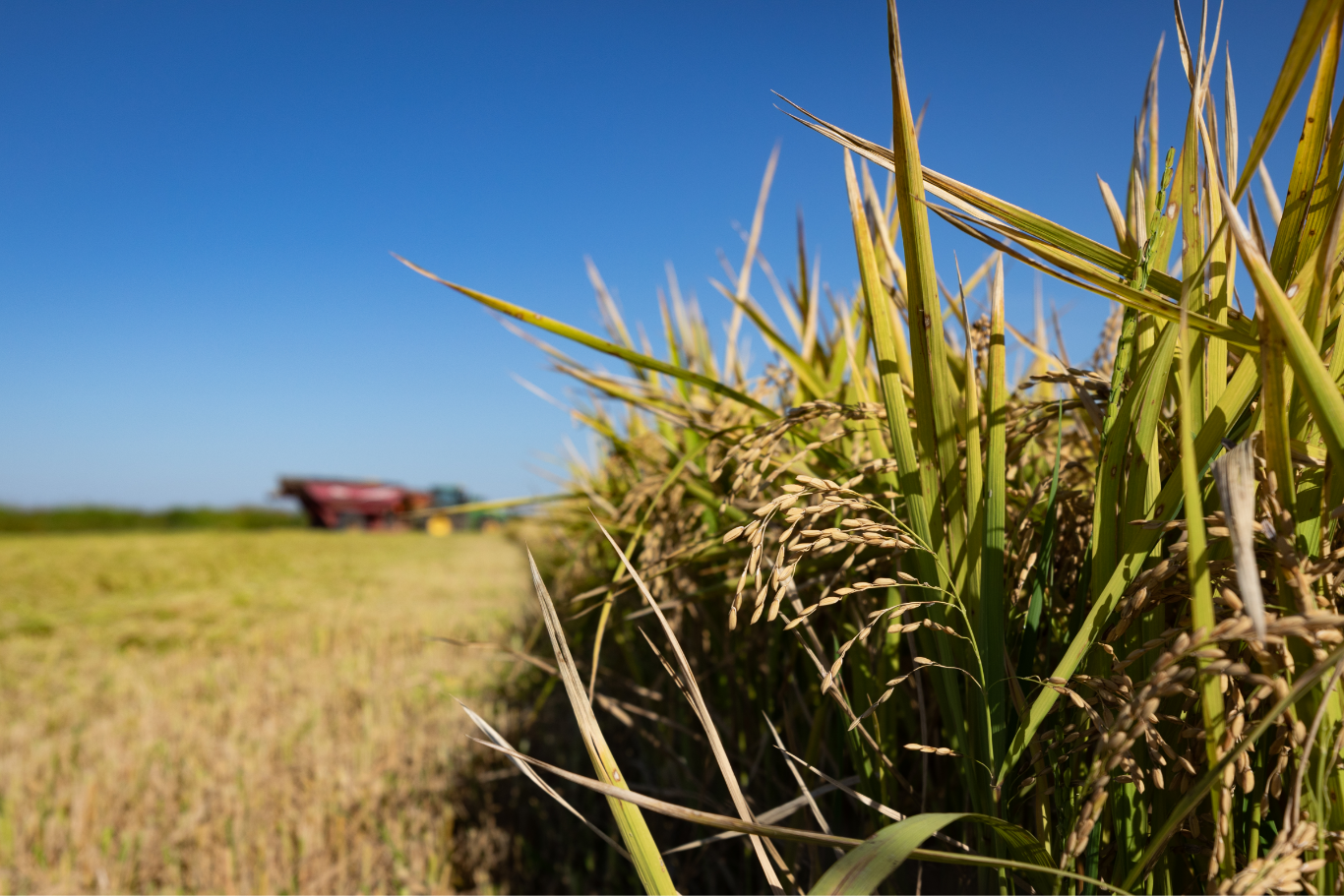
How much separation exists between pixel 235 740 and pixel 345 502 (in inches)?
584

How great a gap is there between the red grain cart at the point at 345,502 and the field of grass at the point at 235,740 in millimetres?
10602

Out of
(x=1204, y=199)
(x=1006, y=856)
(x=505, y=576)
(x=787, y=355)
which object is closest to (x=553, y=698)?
(x=787, y=355)

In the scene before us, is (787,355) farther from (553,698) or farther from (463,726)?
(463,726)

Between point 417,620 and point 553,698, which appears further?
point 417,620

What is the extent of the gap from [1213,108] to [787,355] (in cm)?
49

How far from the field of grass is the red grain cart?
34.8ft

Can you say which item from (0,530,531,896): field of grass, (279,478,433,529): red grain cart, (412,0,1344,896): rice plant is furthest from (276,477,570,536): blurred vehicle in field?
(412,0,1344,896): rice plant

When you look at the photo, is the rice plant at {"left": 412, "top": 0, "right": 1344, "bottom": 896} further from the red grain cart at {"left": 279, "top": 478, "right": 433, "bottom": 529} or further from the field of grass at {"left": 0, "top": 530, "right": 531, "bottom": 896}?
the red grain cart at {"left": 279, "top": 478, "right": 433, "bottom": 529}

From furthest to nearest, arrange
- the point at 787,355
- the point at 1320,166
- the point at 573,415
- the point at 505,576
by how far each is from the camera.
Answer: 1. the point at 505,576
2. the point at 573,415
3. the point at 787,355
4. the point at 1320,166

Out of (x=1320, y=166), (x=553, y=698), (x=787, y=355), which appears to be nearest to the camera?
(x=1320, y=166)

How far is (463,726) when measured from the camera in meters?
2.26

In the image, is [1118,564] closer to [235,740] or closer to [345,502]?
[235,740]

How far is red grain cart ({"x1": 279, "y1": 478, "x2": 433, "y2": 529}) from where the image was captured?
50.9 ft

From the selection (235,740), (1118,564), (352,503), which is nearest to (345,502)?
(352,503)
